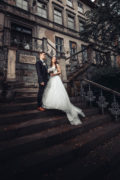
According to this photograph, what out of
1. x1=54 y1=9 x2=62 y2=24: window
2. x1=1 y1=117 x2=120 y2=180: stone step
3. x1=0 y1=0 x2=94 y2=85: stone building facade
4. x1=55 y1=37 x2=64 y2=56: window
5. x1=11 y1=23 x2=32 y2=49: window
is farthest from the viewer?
x1=54 y1=9 x2=62 y2=24: window

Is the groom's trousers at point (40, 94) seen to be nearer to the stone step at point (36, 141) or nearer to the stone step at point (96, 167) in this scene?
the stone step at point (36, 141)

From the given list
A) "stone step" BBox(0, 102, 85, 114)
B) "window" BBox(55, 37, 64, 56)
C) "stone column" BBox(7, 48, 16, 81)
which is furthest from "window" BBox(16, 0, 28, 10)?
"stone step" BBox(0, 102, 85, 114)

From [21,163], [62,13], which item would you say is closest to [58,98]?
[21,163]

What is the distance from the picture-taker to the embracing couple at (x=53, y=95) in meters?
3.52

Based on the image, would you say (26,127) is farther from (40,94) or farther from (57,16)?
(57,16)

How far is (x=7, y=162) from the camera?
6.63ft

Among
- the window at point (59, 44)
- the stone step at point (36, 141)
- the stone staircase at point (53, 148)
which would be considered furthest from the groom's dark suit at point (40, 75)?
the window at point (59, 44)

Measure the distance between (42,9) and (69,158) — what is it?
16.3 meters

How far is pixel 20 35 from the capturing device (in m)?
11.8

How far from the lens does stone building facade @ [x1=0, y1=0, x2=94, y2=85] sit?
7.53 metres

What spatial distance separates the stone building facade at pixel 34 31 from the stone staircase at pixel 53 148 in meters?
3.61

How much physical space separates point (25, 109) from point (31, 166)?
2.18 meters

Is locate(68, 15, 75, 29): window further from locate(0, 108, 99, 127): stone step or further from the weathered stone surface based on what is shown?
locate(0, 108, 99, 127): stone step

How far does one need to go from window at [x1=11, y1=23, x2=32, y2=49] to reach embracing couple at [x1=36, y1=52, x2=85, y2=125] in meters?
8.41
